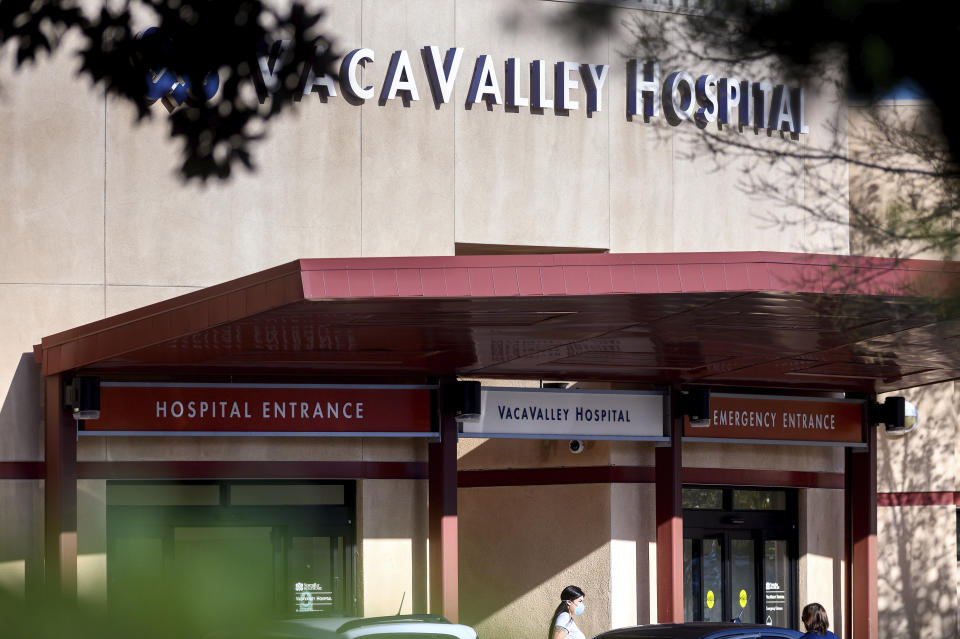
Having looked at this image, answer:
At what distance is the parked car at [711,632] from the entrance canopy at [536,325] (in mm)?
2359

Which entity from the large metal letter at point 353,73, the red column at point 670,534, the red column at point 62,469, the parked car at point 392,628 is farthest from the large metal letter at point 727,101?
the parked car at point 392,628

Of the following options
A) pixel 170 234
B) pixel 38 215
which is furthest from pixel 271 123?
pixel 38 215

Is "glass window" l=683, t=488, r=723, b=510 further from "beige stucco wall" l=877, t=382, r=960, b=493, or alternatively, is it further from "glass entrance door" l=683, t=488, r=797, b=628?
"beige stucco wall" l=877, t=382, r=960, b=493

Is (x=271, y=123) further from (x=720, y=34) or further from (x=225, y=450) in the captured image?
(x=720, y=34)

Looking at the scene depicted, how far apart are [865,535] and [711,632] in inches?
291

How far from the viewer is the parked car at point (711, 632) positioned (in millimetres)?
10516

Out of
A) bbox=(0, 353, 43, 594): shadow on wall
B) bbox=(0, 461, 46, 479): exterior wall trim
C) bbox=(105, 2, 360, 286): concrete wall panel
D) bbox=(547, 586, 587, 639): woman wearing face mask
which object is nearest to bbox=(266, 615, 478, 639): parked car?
bbox=(547, 586, 587, 639): woman wearing face mask

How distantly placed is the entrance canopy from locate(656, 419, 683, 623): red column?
2.95 feet

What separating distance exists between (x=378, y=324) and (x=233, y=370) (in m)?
3.40

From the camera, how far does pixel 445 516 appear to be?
14352 millimetres

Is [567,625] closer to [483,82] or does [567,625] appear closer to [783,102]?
[483,82]

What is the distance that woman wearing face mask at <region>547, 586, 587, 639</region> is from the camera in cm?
1232

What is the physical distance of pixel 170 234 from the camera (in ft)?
48.4

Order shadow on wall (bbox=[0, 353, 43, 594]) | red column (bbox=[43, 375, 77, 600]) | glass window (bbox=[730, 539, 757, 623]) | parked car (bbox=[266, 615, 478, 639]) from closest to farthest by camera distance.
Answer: parked car (bbox=[266, 615, 478, 639])
red column (bbox=[43, 375, 77, 600])
shadow on wall (bbox=[0, 353, 43, 594])
glass window (bbox=[730, 539, 757, 623])
